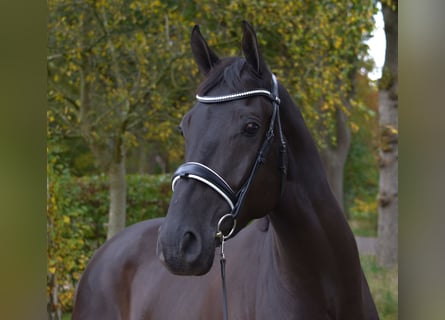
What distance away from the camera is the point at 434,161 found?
1.14 meters

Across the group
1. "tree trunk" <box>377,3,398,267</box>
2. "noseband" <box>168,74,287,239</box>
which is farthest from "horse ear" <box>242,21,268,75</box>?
"tree trunk" <box>377,3,398,267</box>

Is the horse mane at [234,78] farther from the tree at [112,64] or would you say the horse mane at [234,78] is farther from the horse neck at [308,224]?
the tree at [112,64]

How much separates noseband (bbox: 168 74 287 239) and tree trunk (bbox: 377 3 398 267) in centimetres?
708

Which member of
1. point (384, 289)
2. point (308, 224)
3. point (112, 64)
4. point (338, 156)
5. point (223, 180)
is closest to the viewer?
point (223, 180)

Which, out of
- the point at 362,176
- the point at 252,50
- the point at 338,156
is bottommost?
the point at 362,176

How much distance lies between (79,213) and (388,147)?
15.8ft

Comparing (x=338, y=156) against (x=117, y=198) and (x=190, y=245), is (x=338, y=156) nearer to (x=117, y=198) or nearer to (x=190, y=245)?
(x=117, y=198)

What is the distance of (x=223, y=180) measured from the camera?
7.48ft

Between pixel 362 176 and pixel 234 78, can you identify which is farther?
pixel 362 176

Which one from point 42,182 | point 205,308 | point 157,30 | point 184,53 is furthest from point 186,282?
point 157,30

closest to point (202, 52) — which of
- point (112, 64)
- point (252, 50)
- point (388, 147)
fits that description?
point (252, 50)

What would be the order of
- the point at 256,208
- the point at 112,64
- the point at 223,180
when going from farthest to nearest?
the point at 112,64 → the point at 256,208 → the point at 223,180

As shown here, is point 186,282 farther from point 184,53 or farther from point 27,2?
point 184,53

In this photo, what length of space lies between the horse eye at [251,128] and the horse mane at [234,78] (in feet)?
0.48
